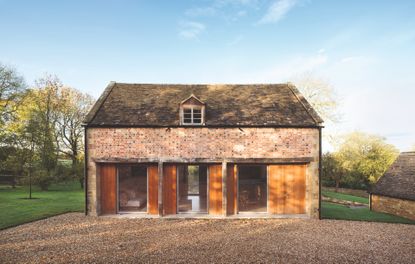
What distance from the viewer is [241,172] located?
69.4ft

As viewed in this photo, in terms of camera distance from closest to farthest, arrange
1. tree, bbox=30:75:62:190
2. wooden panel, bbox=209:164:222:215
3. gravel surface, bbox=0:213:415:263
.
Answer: gravel surface, bbox=0:213:415:263, wooden panel, bbox=209:164:222:215, tree, bbox=30:75:62:190

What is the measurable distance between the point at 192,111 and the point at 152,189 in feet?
16.7

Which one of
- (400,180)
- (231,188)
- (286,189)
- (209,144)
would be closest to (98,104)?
(209,144)

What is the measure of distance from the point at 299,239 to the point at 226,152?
5.69 meters

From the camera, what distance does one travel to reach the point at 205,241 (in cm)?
954

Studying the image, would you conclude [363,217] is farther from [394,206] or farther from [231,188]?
[231,188]

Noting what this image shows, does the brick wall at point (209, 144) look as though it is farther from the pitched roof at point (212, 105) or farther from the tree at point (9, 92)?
the tree at point (9, 92)

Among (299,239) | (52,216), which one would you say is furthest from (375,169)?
(52,216)

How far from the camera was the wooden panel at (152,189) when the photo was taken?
1352 cm

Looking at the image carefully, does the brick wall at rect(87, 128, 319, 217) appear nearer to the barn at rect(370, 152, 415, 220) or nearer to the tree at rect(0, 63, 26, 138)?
the barn at rect(370, 152, 415, 220)

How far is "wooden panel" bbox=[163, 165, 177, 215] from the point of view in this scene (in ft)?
44.3

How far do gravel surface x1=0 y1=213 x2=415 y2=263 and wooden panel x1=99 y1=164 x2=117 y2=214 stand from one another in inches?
31.2

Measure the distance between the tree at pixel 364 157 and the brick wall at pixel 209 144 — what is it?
17.6 metres

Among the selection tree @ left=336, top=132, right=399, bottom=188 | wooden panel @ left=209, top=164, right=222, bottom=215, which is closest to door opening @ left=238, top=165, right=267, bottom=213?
wooden panel @ left=209, top=164, right=222, bottom=215
